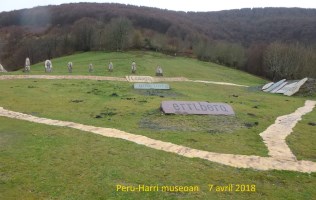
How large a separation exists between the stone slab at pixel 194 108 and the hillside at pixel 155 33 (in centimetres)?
4638

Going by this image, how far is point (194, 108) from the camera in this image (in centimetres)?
2186

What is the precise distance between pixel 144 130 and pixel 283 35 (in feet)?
402

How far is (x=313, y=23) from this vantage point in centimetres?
12912

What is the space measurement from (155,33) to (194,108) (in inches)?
3422

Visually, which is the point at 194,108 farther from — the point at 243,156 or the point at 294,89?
the point at 294,89

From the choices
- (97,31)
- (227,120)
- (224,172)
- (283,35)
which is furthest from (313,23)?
(224,172)

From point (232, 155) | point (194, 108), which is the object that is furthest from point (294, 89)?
point (232, 155)

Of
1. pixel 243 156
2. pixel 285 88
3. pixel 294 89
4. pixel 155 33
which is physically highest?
pixel 155 33

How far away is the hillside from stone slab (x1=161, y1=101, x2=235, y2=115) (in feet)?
152

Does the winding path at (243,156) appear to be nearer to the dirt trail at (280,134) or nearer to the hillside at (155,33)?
the dirt trail at (280,134)

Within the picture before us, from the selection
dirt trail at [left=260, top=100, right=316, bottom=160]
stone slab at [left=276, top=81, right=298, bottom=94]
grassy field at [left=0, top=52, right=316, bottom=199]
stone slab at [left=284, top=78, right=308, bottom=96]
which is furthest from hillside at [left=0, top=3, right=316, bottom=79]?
grassy field at [left=0, top=52, right=316, bottom=199]

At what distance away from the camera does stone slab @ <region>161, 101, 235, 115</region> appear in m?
21.3

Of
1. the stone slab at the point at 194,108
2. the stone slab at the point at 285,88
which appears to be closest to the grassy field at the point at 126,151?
the stone slab at the point at 194,108

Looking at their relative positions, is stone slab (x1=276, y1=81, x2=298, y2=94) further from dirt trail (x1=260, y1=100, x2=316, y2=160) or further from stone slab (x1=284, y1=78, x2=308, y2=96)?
dirt trail (x1=260, y1=100, x2=316, y2=160)
